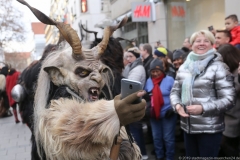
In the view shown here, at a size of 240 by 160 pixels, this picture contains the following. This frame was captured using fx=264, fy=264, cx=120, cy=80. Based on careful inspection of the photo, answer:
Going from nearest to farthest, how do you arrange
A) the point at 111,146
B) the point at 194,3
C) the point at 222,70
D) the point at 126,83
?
the point at 126,83
the point at 111,146
the point at 222,70
the point at 194,3

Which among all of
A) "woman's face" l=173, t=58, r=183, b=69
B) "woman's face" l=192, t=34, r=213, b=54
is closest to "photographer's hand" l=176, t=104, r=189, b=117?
"woman's face" l=192, t=34, r=213, b=54

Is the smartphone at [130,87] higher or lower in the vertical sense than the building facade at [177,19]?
lower

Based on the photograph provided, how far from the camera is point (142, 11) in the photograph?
397 inches

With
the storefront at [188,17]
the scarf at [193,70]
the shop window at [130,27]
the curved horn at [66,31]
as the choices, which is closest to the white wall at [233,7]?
the storefront at [188,17]

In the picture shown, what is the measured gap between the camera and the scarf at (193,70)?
8.82 feet

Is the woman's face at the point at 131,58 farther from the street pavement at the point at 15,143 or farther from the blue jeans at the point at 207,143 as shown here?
the blue jeans at the point at 207,143

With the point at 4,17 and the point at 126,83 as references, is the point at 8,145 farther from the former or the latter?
the point at 4,17

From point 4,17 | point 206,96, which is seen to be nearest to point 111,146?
point 206,96

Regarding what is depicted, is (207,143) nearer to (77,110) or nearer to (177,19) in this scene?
(77,110)

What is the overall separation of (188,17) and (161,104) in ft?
21.3

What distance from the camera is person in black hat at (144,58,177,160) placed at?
3850 millimetres

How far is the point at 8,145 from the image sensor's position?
5914 mm

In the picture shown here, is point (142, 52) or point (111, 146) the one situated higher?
point (142, 52)

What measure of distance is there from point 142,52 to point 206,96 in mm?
2479
